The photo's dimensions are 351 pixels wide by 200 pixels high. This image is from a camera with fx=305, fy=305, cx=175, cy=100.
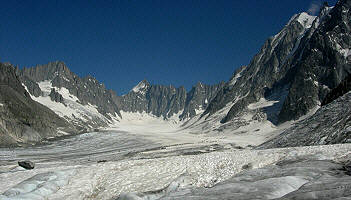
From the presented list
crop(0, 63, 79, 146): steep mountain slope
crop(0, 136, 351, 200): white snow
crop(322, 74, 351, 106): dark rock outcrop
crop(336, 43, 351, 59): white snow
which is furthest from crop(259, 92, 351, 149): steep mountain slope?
crop(336, 43, 351, 59): white snow

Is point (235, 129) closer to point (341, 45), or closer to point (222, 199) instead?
point (341, 45)

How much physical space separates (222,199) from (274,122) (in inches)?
5296

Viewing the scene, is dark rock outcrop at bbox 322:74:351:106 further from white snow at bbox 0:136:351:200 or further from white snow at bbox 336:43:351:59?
white snow at bbox 336:43:351:59

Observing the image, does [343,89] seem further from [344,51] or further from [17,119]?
[17,119]

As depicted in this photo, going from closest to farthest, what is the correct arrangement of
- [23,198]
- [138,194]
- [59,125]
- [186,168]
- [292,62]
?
[138,194] → [23,198] → [186,168] → [59,125] → [292,62]

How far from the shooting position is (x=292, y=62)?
198 metres

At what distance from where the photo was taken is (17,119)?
425ft

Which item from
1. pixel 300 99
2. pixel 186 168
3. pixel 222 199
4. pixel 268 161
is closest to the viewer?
pixel 222 199

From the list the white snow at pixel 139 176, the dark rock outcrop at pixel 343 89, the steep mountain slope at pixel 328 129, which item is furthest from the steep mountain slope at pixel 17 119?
the dark rock outcrop at pixel 343 89

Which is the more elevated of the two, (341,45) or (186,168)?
(341,45)

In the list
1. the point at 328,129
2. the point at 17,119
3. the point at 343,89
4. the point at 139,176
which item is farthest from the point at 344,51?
the point at 17,119

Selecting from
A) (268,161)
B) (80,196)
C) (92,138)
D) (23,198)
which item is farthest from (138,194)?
(92,138)

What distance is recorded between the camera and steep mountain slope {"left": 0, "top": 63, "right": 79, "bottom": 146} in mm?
118625

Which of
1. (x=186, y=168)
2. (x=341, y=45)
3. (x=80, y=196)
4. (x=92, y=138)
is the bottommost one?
(x=80, y=196)
